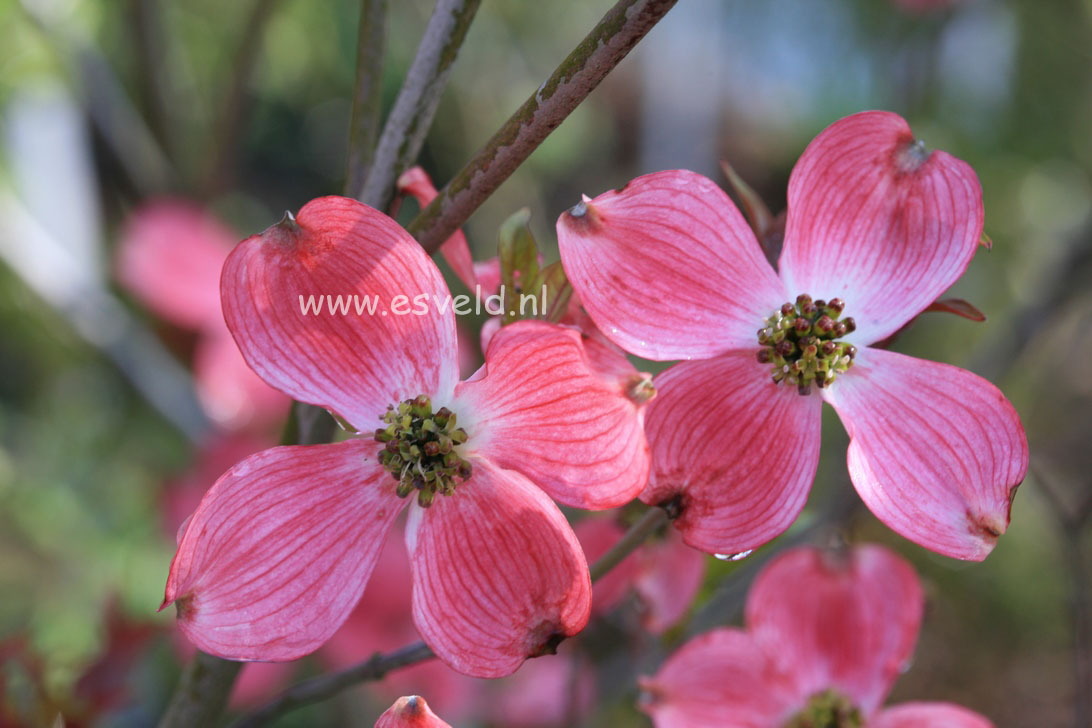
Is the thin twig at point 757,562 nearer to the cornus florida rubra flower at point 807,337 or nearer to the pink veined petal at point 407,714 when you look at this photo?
the cornus florida rubra flower at point 807,337

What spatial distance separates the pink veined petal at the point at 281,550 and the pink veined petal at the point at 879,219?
0.65 feet

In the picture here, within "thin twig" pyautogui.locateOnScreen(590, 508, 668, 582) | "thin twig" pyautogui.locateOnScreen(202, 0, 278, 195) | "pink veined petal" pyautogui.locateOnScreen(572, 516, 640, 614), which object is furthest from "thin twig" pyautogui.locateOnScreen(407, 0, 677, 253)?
"thin twig" pyautogui.locateOnScreen(202, 0, 278, 195)

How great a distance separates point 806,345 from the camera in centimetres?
37

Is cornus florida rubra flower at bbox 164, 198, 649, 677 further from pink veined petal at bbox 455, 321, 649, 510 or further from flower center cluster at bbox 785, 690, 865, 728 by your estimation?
flower center cluster at bbox 785, 690, 865, 728

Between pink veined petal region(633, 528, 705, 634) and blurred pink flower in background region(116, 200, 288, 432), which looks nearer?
pink veined petal region(633, 528, 705, 634)

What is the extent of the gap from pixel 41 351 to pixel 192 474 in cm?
78

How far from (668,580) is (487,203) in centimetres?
135

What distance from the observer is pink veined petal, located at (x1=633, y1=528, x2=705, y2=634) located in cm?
48

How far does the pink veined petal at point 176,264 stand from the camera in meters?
1.17

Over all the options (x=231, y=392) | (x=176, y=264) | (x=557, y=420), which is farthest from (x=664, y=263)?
(x=176, y=264)

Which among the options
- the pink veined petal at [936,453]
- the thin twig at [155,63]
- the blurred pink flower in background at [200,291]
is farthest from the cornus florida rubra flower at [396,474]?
the thin twig at [155,63]

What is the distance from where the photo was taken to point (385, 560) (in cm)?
82

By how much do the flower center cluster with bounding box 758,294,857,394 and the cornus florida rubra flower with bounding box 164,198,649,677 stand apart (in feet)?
0.37

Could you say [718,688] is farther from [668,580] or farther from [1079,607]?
[1079,607]
